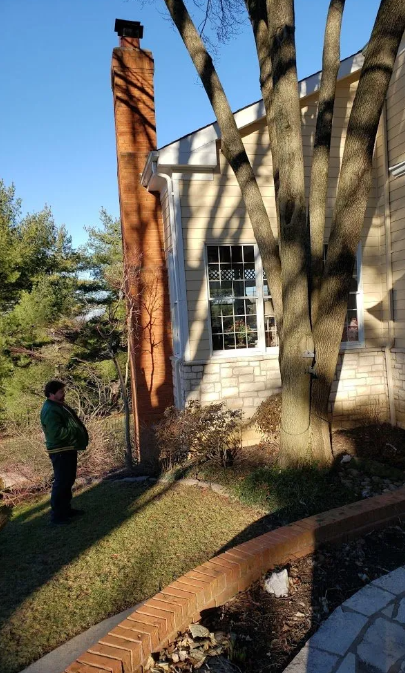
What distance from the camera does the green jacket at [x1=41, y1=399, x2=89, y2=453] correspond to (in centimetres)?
473

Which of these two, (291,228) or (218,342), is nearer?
(291,228)

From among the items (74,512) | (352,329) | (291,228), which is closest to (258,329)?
(352,329)

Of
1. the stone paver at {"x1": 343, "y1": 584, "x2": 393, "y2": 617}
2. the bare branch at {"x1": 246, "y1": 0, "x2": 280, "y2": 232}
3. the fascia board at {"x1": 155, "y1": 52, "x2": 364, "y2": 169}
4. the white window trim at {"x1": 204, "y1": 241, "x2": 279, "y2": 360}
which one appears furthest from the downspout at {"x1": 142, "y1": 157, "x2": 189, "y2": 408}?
the stone paver at {"x1": 343, "y1": 584, "x2": 393, "y2": 617}

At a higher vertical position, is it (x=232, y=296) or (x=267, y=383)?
(x=232, y=296)

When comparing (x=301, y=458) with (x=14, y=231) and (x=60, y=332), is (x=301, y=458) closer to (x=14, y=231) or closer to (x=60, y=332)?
(x=60, y=332)

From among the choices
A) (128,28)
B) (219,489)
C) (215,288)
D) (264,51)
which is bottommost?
(219,489)

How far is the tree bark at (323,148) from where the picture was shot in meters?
4.98

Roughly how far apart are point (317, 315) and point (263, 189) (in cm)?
352

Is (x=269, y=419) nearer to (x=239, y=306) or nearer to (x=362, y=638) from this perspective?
(x=239, y=306)

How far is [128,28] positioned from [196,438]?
8830 millimetres

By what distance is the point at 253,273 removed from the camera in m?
7.66

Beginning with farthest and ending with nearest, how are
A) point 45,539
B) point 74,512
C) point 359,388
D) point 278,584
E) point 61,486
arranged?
point 359,388
point 74,512
point 61,486
point 45,539
point 278,584

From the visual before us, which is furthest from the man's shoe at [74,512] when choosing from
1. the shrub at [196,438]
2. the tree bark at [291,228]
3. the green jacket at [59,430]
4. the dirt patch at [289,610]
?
the dirt patch at [289,610]

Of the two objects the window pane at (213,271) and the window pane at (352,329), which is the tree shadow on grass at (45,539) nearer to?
the window pane at (213,271)
